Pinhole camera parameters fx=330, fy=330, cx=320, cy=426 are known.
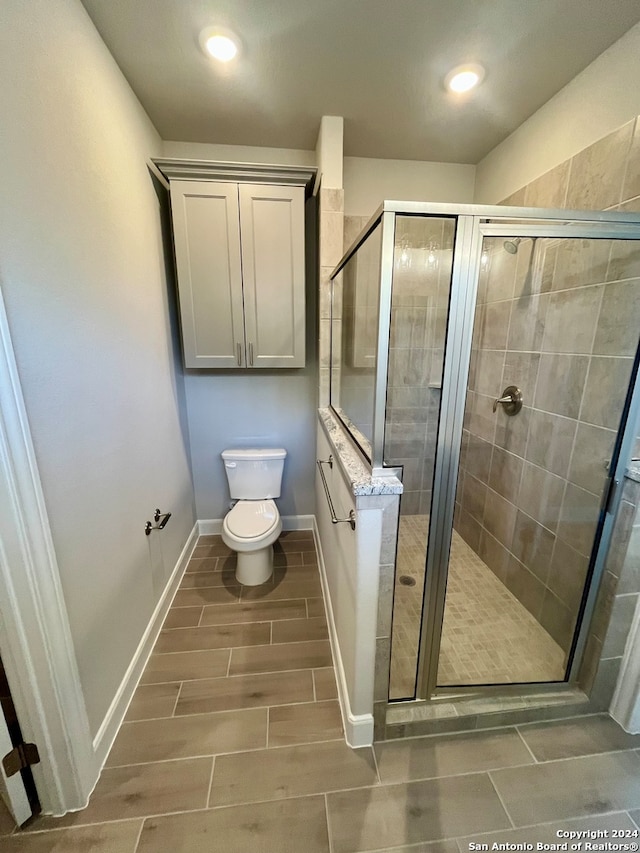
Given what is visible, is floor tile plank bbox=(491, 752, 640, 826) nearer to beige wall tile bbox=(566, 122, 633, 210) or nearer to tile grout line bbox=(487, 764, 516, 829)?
tile grout line bbox=(487, 764, 516, 829)

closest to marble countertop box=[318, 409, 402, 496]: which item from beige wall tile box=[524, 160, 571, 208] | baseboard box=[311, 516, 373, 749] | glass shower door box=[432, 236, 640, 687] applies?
glass shower door box=[432, 236, 640, 687]

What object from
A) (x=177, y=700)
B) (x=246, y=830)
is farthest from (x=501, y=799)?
(x=177, y=700)

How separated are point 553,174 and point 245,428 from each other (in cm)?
222

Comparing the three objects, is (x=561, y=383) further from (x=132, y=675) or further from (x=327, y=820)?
(x=132, y=675)

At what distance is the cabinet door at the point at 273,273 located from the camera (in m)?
1.88

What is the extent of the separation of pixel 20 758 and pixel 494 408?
2390mm

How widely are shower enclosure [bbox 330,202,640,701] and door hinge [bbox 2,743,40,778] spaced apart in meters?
1.19

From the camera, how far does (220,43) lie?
4.19ft

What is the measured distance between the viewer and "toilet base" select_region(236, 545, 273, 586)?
2002 mm

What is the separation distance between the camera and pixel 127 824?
1.03m

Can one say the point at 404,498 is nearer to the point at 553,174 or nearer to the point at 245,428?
the point at 245,428

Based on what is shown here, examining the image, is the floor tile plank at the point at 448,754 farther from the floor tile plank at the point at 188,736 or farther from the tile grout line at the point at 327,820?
the floor tile plank at the point at 188,736

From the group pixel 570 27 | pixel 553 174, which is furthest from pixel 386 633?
pixel 570 27

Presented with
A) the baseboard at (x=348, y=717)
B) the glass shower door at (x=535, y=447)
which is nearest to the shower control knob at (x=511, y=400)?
the glass shower door at (x=535, y=447)
